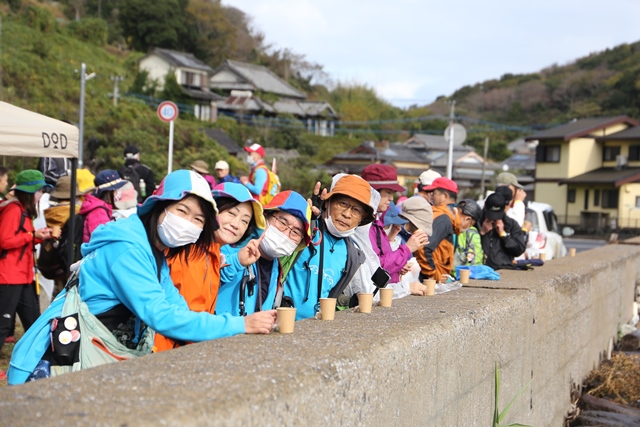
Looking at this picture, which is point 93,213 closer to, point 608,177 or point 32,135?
point 32,135

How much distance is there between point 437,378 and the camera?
349cm

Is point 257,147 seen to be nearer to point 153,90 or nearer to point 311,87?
point 153,90

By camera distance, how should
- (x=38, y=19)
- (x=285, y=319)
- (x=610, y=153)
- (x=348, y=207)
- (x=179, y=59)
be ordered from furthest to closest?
1. (x=179, y=59)
2. (x=38, y=19)
3. (x=610, y=153)
4. (x=348, y=207)
5. (x=285, y=319)

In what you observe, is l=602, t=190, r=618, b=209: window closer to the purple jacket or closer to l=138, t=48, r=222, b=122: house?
l=138, t=48, r=222, b=122: house

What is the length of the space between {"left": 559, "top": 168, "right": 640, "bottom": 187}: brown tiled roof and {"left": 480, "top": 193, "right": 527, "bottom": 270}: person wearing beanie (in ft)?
150

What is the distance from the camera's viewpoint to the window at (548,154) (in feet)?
182

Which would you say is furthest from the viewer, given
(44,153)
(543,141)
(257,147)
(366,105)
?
(366,105)

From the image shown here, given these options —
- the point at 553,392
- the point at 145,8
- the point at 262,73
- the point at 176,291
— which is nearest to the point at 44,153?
the point at 176,291

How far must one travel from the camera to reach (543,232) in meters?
14.8

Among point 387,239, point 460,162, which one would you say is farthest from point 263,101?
point 387,239

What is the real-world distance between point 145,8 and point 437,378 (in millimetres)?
80595

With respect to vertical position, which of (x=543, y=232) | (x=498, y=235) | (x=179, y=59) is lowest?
(x=543, y=232)

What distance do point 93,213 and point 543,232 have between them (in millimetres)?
9496

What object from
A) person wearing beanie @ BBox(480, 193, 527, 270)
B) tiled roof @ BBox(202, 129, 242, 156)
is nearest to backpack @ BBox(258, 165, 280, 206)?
person wearing beanie @ BBox(480, 193, 527, 270)
